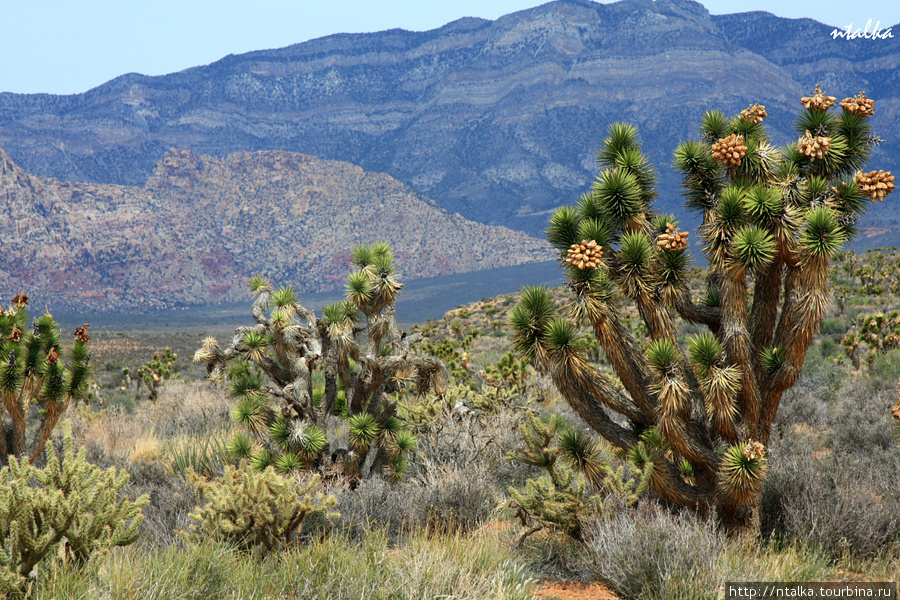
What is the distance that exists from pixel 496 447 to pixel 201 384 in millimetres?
12262

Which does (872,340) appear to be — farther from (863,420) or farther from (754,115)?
(754,115)

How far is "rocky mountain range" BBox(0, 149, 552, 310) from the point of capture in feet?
463

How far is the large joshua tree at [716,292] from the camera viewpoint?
5.06 meters

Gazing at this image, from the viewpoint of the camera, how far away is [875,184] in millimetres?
5102

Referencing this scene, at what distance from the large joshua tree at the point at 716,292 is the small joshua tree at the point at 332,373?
2.62 m

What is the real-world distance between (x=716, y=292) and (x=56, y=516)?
5424mm

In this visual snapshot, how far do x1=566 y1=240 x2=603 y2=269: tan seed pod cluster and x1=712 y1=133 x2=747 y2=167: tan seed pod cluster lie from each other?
1275 millimetres

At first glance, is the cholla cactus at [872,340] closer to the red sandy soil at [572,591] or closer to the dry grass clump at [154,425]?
the red sandy soil at [572,591]

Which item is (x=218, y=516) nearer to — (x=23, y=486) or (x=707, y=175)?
(x=23, y=486)

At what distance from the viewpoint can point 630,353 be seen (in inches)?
216

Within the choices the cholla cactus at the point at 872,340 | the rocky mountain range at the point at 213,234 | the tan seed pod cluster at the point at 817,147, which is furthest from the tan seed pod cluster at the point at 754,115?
the rocky mountain range at the point at 213,234

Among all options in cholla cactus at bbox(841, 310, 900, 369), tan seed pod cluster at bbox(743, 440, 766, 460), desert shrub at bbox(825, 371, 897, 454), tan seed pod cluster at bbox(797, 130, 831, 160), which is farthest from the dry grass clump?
cholla cactus at bbox(841, 310, 900, 369)

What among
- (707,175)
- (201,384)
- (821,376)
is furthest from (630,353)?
(201,384)

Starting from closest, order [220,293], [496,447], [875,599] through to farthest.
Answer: [875,599], [496,447], [220,293]
